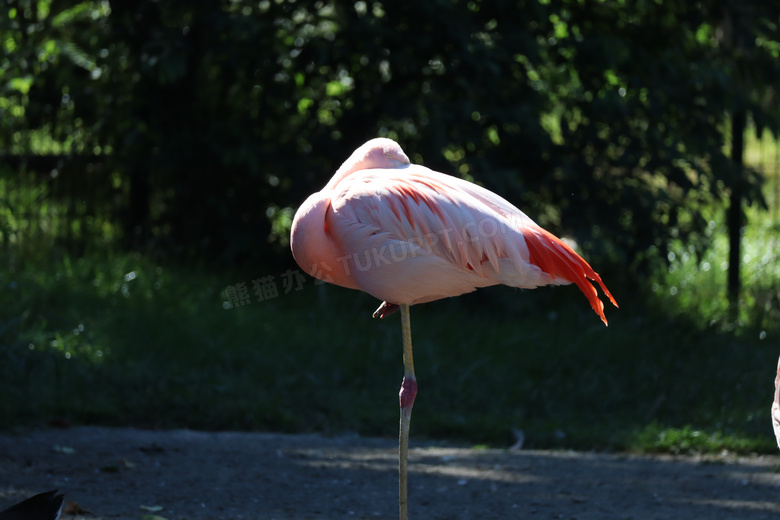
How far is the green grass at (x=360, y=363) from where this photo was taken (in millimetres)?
4738

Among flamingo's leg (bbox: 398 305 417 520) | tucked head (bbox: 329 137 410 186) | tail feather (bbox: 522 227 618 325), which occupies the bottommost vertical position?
flamingo's leg (bbox: 398 305 417 520)

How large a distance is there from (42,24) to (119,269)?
1.81m

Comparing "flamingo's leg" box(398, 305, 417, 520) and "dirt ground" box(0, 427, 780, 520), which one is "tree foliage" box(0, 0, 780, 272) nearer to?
"dirt ground" box(0, 427, 780, 520)

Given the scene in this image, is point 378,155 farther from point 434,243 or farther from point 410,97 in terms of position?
point 410,97

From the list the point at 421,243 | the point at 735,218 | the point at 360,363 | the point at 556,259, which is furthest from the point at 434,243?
the point at 735,218

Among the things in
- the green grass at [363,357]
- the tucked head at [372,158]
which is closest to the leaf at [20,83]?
the green grass at [363,357]

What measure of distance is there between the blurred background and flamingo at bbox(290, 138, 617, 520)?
1.92 m

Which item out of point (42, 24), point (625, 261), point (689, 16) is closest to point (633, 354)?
point (625, 261)

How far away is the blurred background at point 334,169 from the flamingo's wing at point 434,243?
6.39 ft

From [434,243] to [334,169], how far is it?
3.46 metres

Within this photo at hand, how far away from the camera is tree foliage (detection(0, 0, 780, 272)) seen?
5.91 metres

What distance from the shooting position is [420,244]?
2.96 m

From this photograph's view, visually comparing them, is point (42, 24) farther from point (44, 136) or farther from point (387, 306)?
point (387, 306)

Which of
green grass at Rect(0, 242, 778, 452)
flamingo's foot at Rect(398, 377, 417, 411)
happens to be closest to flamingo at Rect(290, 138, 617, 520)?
flamingo's foot at Rect(398, 377, 417, 411)
